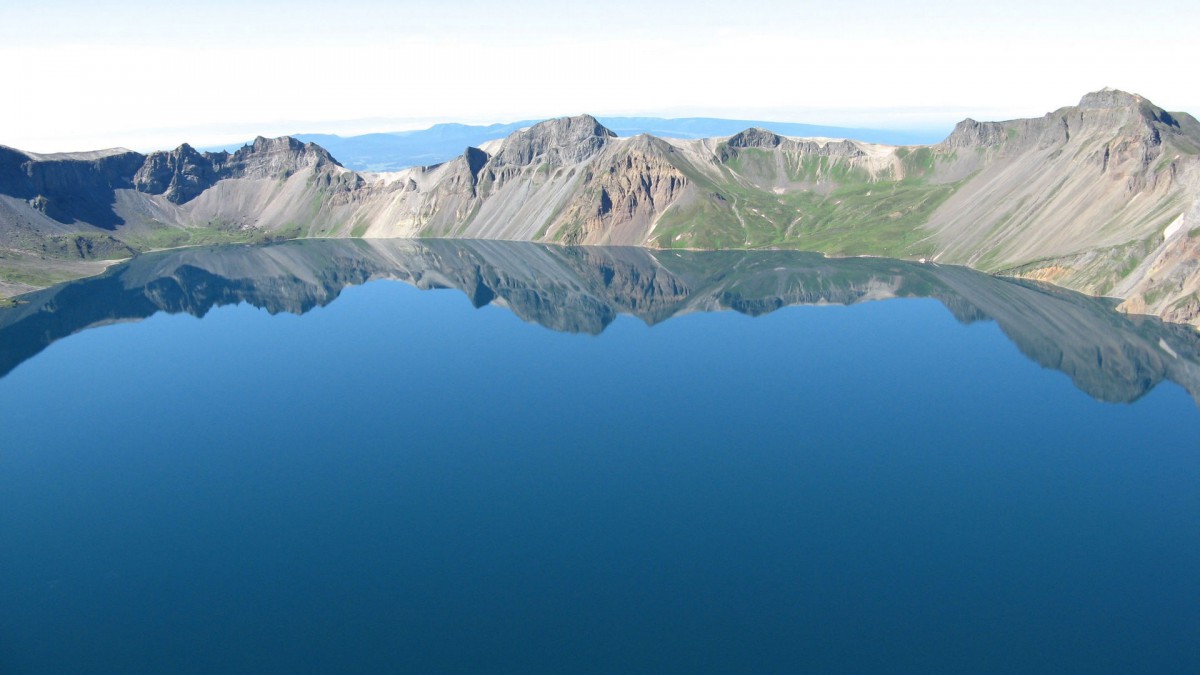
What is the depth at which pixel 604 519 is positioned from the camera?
83.8 metres

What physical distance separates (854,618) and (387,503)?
161ft

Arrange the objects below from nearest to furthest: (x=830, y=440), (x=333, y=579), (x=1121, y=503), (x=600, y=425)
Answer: (x=333, y=579)
(x=1121, y=503)
(x=830, y=440)
(x=600, y=425)

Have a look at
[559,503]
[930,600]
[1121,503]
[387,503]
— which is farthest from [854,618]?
[387,503]

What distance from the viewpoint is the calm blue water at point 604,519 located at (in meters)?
64.0

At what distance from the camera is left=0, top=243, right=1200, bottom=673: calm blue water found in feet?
210

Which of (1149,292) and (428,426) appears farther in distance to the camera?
(1149,292)

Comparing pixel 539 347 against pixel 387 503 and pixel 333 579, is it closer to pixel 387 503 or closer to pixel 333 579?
pixel 387 503

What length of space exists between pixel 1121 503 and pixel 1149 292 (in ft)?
331

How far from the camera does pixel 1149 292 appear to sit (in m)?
166

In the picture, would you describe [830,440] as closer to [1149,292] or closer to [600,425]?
[600,425]

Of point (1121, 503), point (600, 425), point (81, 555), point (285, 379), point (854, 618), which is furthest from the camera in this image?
point (285, 379)

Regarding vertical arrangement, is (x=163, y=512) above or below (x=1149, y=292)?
below

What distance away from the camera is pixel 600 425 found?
113625mm

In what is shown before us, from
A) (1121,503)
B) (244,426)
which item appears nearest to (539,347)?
(244,426)
